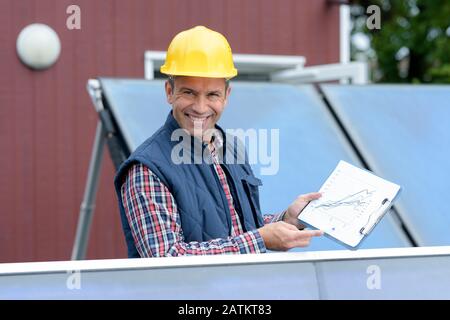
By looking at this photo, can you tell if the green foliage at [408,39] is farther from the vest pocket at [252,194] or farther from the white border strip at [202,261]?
the white border strip at [202,261]

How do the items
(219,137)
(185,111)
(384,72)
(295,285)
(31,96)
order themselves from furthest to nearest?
(384,72), (31,96), (219,137), (185,111), (295,285)

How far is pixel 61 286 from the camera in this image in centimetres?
186

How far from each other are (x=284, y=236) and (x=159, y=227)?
341 mm

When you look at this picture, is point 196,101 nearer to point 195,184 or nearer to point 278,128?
point 195,184

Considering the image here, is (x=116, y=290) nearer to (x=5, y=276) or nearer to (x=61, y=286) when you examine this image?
(x=61, y=286)

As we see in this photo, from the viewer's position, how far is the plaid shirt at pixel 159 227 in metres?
2.21

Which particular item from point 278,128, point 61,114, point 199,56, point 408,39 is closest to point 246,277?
point 199,56

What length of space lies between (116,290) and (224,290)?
26 cm

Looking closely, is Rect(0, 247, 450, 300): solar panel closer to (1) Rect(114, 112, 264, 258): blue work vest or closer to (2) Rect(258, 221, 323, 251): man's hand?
(2) Rect(258, 221, 323, 251): man's hand

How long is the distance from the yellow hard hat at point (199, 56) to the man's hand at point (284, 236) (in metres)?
0.50

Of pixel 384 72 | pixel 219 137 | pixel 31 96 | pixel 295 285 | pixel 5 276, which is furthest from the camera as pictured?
pixel 384 72

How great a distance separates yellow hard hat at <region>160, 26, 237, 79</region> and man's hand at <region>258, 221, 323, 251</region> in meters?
0.50

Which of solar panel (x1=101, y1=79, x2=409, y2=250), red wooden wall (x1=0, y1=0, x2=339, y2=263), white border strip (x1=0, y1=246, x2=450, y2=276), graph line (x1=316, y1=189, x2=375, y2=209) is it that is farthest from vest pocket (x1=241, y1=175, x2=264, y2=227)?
red wooden wall (x1=0, y1=0, x2=339, y2=263)
